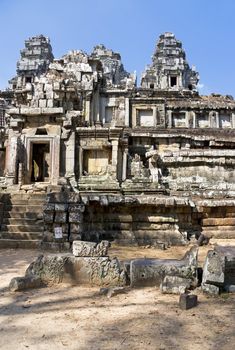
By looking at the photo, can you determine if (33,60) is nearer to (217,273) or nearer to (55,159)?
(55,159)

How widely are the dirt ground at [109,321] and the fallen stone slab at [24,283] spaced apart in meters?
0.12

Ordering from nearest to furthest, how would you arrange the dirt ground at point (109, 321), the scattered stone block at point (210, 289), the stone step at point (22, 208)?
the dirt ground at point (109, 321) < the scattered stone block at point (210, 289) < the stone step at point (22, 208)

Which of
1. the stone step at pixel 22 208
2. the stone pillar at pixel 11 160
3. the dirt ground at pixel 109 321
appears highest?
the stone pillar at pixel 11 160

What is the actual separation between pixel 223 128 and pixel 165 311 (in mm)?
28719

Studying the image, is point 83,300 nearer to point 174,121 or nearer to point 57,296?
point 57,296

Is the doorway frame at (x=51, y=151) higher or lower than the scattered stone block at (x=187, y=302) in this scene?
higher

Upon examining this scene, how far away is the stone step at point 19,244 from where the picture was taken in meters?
9.08

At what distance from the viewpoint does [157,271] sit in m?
5.39

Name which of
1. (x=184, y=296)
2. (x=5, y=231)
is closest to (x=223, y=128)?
(x=5, y=231)

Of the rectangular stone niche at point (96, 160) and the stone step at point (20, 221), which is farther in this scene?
the rectangular stone niche at point (96, 160)

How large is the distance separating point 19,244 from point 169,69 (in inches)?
1393

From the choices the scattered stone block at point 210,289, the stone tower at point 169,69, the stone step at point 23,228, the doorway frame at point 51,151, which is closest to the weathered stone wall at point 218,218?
the stone step at point 23,228

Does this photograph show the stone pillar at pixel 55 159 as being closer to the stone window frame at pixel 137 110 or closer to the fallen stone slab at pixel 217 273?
the fallen stone slab at pixel 217 273

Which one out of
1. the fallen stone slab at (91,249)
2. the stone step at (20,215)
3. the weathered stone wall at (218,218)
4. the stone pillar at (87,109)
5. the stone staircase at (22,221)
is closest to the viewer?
the fallen stone slab at (91,249)
